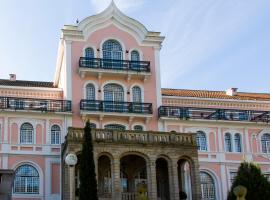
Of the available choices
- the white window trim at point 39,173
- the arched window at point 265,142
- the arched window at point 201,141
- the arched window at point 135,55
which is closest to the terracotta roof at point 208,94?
the arched window at point 135,55

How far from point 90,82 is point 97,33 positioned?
4.18 meters

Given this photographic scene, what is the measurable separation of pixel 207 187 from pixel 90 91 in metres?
11.2

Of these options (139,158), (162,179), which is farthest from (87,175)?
(162,179)

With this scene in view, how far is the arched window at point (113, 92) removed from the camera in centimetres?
4153

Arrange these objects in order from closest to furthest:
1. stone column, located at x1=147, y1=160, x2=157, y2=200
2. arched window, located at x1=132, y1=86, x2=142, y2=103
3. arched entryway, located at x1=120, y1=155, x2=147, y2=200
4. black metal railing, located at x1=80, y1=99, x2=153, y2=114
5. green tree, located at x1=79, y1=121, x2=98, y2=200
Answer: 1. green tree, located at x1=79, y1=121, x2=98, y2=200
2. stone column, located at x1=147, y1=160, x2=157, y2=200
3. arched entryway, located at x1=120, y1=155, x2=147, y2=200
4. black metal railing, located at x1=80, y1=99, x2=153, y2=114
5. arched window, located at x1=132, y1=86, x2=142, y2=103

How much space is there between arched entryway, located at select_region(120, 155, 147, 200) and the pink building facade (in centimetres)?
273

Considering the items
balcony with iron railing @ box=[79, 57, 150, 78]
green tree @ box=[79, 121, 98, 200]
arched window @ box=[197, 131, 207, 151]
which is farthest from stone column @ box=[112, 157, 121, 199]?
arched window @ box=[197, 131, 207, 151]

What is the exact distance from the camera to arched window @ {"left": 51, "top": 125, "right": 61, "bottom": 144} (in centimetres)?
3904

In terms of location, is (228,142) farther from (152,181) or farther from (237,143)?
(152,181)

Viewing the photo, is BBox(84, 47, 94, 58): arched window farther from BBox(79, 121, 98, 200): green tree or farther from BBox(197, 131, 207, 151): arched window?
BBox(79, 121, 98, 200): green tree

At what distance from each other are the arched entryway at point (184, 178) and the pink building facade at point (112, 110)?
0.22m

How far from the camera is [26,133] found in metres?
38.7

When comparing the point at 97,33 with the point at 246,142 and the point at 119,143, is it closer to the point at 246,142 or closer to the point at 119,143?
the point at 119,143

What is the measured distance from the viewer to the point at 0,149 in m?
37.5
